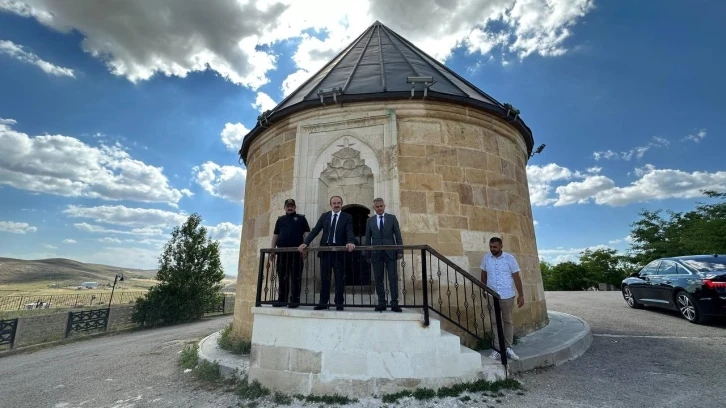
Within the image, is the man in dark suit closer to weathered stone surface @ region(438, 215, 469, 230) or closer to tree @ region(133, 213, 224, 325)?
weathered stone surface @ region(438, 215, 469, 230)

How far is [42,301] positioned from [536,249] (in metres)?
37.2

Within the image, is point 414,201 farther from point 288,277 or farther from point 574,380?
point 574,380

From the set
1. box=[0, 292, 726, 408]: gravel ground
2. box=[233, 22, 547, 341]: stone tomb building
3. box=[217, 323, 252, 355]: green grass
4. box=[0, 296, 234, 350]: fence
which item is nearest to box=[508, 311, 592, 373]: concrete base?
box=[0, 292, 726, 408]: gravel ground

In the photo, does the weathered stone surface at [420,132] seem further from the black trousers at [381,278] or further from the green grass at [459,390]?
the green grass at [459,390]

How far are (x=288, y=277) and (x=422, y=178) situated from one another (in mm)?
2811

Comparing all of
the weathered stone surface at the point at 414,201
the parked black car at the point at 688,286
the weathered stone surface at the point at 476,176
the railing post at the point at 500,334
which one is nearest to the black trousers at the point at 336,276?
the weathered stone surface at the point at 414,201

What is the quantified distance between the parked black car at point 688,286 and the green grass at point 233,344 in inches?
350

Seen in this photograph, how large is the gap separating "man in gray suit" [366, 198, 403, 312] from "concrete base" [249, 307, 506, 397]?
1.12ft

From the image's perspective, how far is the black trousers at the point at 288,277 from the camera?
4668 mm

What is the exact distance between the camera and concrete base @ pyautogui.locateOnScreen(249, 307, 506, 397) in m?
3.71

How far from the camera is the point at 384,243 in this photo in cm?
443

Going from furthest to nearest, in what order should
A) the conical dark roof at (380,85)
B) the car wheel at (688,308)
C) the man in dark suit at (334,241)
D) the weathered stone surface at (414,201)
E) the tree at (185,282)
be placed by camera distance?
the tree at (185,282) < the car wheel at (688,308) < the conical dark roof at (380,85) < the weathered stone surface at (414,201) < the man in dark suit at (334,241)

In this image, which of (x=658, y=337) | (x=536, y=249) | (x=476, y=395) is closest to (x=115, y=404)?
(x=476, y=395)

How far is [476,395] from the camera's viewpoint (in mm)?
3568
